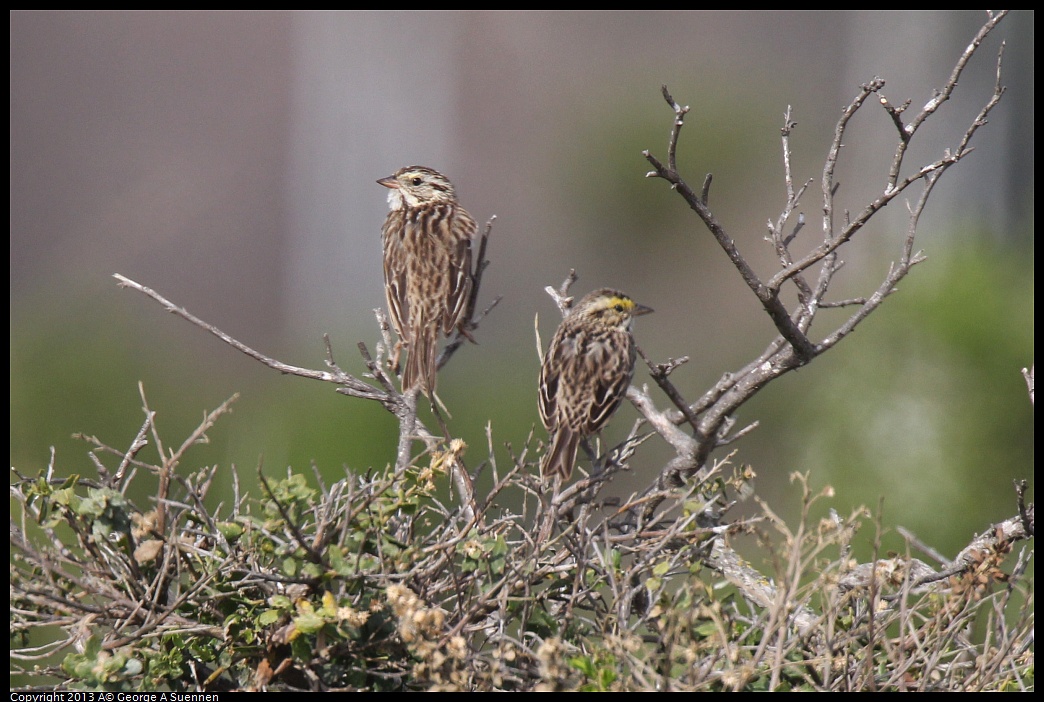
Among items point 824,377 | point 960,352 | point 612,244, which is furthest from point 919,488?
point 612,244

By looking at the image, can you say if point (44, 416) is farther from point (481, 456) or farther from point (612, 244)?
point (612, 244)

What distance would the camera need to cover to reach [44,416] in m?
6.80

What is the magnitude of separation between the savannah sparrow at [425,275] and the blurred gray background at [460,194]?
2.64 meters

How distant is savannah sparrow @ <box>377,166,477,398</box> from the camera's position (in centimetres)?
400

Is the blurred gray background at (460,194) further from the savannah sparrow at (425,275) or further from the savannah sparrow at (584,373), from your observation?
the savannah sparrow at (584,373)

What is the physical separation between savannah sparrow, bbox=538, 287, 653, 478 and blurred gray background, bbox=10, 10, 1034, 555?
3.10 meters

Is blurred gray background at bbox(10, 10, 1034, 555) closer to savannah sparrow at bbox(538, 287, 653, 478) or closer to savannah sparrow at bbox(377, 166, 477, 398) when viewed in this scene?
savannah sparrow at bbox(377, 166, 477, 398)

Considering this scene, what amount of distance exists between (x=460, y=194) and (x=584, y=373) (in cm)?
1332

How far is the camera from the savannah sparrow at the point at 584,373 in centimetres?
337

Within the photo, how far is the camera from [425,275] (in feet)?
13.8

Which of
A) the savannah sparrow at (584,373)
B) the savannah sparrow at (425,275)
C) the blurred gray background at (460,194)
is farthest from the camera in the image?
the blurred gray background at (460,194)

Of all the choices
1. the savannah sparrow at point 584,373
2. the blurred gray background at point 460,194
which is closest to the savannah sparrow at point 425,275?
the savannah sparrow at point 584,373

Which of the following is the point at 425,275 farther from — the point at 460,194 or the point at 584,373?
the point at 460,194

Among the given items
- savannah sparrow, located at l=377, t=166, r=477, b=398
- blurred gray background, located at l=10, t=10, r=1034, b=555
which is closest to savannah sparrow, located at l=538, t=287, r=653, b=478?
savannah sparrow, located at l=377, t=166, r=477, b=398
